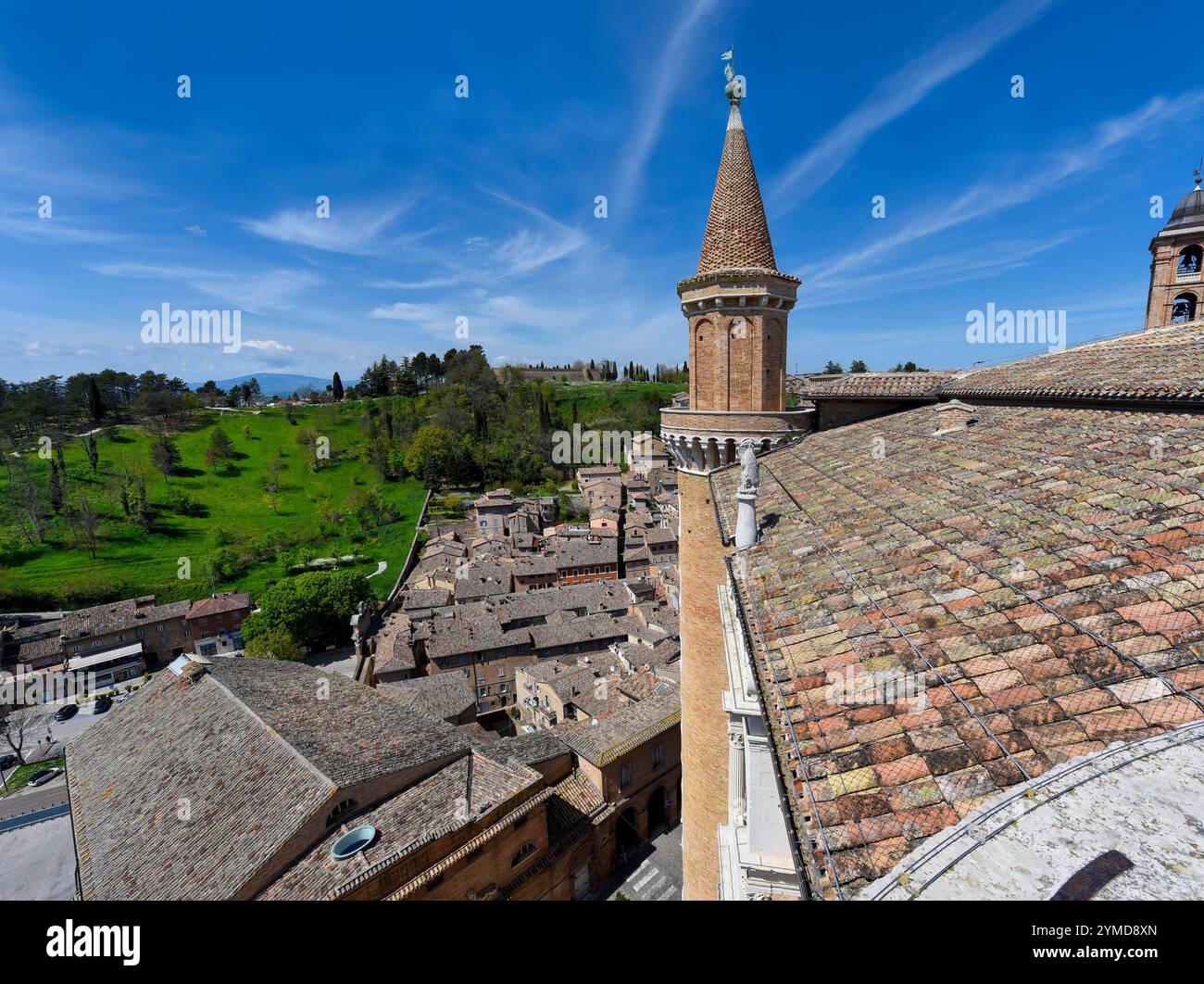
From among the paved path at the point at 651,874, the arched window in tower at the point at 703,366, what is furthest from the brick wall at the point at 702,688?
the paved path at the point at 651,874

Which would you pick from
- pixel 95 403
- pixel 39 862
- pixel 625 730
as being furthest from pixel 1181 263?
pixel 95 403

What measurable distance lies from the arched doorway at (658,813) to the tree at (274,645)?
115 feet

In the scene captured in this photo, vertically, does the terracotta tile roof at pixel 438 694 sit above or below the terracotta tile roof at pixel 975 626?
below

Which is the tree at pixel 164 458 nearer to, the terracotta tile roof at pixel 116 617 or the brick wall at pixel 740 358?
the terracotta tile roof at pixel 116 617

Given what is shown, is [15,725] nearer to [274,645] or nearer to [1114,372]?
[274,645]

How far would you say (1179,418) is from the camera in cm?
697

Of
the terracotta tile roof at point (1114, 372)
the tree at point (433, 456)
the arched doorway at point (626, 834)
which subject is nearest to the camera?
the terracotta tile roof at point (1114, 372)

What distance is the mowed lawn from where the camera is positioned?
195 feet

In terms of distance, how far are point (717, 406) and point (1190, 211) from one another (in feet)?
62.0

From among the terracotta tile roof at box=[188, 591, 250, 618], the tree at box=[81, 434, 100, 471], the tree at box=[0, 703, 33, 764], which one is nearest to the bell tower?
the tree at box=[0, 703, 33, 764]

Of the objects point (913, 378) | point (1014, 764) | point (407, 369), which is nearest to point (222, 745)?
point (1014, 764)

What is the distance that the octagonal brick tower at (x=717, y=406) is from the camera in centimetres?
1378
